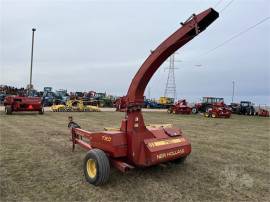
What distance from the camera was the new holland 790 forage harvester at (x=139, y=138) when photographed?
4.82 m

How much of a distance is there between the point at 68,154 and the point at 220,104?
1848 centimetres

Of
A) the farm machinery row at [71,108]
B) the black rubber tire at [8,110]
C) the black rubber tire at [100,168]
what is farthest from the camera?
the farm machinery row at [71,108]

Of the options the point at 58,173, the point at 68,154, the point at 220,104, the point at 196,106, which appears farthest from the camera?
the point at 196,106

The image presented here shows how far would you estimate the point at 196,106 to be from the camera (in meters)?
30.4

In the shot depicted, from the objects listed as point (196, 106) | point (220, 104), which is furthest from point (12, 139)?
point (196, 106)

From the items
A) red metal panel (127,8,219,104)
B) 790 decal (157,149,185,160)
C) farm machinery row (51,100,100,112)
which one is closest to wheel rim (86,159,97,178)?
790 decal (157,149,185,160)

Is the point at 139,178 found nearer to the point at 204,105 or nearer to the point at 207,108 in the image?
the point at 207,108

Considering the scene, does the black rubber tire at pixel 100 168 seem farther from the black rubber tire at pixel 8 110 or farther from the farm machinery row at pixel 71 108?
the farm machinery row at pixel 71 108

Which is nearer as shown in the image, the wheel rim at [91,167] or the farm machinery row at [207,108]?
the wheel rim at [91,167]

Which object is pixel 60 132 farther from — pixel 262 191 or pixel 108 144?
pixel 262 191

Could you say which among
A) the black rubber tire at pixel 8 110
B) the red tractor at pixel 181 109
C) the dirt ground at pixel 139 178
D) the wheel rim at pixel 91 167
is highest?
the red tractor at pixel 181 109

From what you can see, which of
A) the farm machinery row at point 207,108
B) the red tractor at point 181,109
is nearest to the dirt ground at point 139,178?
the farm machinery row at point 207,108

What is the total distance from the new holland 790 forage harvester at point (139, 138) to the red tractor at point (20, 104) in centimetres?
1337

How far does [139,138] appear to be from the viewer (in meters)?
5.14
